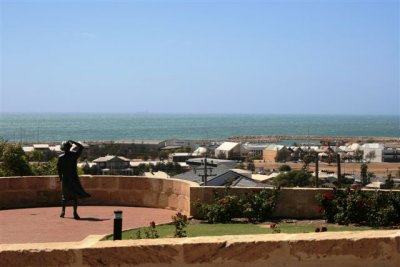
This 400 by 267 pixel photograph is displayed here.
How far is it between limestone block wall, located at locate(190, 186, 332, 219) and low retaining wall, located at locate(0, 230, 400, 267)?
6852 mm

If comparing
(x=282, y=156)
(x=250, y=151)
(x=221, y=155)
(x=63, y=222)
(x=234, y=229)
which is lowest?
(x=250, y=151)

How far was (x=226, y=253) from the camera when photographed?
13.3 feet

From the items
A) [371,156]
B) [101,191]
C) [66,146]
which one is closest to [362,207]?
[66,146]

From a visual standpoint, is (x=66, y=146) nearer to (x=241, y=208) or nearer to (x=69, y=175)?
(x=69, y=175)

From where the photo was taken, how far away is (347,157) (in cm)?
10038

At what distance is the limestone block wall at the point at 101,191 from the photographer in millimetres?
12859

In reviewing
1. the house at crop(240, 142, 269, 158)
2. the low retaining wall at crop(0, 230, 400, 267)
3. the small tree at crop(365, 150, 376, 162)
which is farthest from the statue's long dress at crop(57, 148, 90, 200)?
the small tree at crop(365, 150, 376, 162)

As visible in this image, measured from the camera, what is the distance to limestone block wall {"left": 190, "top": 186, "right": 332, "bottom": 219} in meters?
11.0

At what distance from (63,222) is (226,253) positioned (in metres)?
7.41

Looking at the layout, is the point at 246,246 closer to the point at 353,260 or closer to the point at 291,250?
the point at 291,250

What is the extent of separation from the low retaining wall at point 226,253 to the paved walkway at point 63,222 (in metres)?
5.27

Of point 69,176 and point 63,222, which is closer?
point 63,222

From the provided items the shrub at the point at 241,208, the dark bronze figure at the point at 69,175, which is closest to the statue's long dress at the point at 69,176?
the dark bronze figure at the point at 69,175

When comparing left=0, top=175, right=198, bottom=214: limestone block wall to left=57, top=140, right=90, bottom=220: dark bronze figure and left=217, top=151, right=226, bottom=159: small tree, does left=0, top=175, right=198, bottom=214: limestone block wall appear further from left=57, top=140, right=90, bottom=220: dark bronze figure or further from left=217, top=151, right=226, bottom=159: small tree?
left=217, top=151, right=226, bottom=159: small tree
